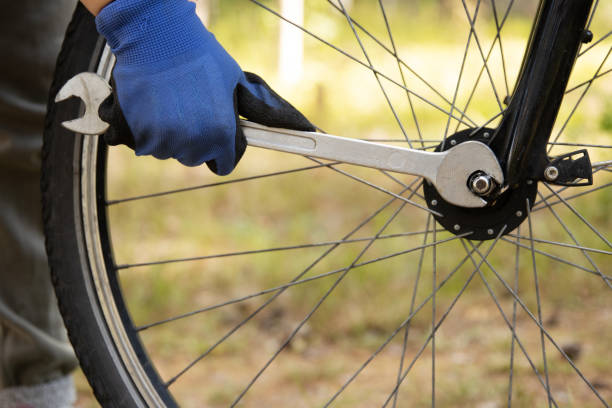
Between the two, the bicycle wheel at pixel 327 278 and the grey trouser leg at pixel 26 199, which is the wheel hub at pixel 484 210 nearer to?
the bicycle wheel at pixel 327 278

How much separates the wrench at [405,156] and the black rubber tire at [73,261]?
284 mm

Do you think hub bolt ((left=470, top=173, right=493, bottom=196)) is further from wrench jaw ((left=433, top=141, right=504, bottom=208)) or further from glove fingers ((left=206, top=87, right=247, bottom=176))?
glove fingers ((left=206, top=87, right=247, bottom=176))

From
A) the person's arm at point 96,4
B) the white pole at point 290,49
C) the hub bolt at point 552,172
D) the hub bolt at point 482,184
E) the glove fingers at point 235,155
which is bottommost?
the hub bolt at point 482,184

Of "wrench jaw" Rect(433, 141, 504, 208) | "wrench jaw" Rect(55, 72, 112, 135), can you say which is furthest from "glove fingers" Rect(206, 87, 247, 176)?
"wrench jaw" Rect(433, 141, 504, 208)

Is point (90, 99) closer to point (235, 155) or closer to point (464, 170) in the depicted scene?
point (235, 155)

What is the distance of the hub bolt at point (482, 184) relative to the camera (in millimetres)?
903

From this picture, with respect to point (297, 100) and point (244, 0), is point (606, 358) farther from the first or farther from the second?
point (244, 0)

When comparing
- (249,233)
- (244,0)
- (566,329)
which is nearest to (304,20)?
(244,0)

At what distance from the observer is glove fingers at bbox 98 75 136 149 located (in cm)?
87

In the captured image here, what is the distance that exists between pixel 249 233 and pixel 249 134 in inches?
62.6

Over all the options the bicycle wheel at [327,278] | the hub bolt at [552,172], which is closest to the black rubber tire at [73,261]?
the bicycle wheel at [327,278]

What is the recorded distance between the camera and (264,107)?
2.98ft

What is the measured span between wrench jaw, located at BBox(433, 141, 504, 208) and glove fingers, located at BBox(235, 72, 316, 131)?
20cm

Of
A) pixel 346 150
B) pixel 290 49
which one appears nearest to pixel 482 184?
pixel 346 150
